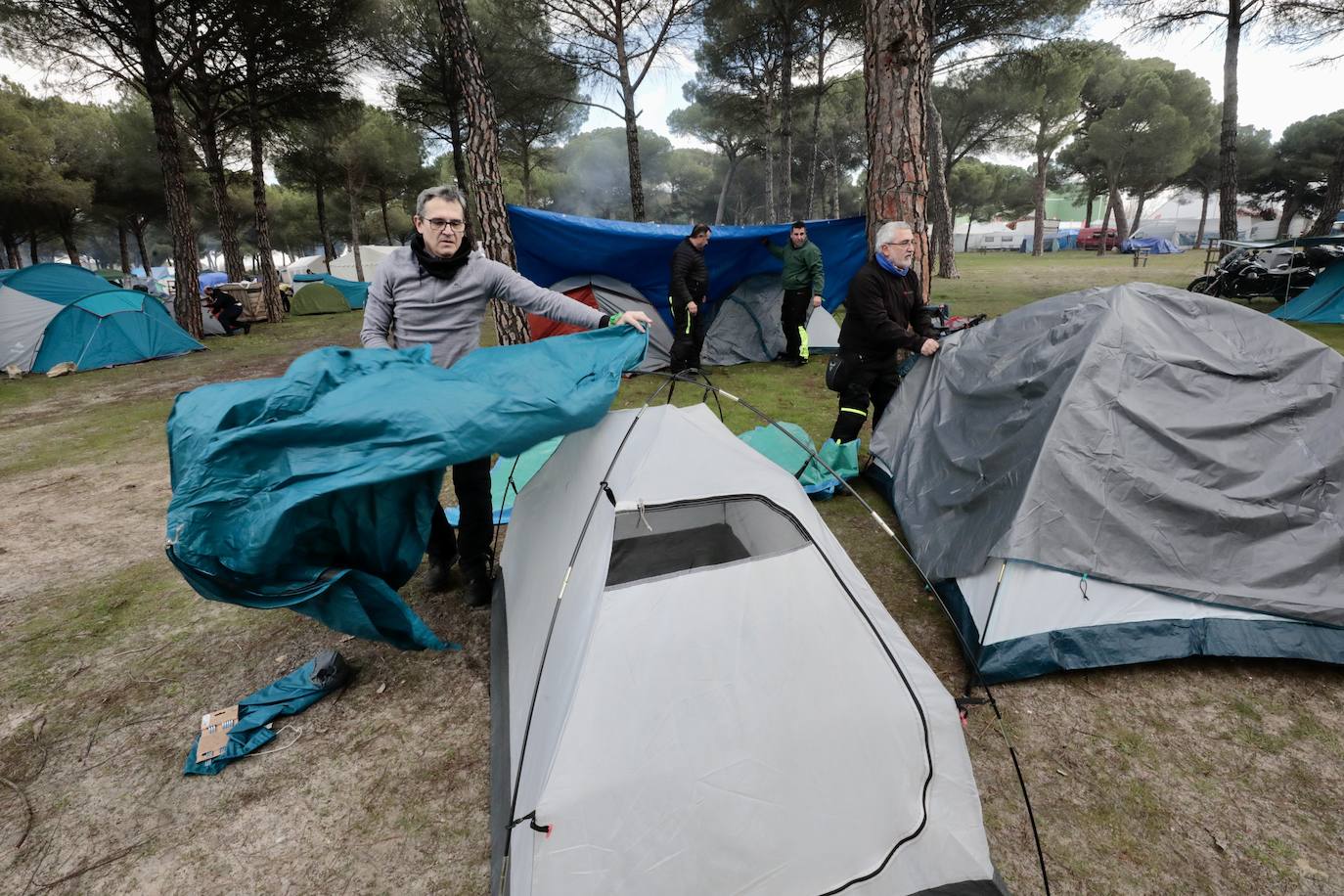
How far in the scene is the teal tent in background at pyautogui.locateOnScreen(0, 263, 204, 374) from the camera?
882cm

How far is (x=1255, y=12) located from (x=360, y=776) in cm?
1613

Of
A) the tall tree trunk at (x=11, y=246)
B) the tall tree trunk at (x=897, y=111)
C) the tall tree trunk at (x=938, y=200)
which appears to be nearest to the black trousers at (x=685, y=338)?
the tall tree trunk at (x=897, y=111)

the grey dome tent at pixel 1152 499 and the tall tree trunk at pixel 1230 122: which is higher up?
the tall tree trunk at pixel 1230 122

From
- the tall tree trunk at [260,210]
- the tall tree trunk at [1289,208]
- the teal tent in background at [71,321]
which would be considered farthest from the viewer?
the tall tree trunk at [1289,208]

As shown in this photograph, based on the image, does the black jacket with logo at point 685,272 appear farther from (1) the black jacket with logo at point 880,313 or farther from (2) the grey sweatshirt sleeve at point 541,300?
(2) the grey sweatshirt sleeve at point 541,300

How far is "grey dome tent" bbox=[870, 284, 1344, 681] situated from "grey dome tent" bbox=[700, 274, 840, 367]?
15.9 ft

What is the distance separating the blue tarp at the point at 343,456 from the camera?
5.97ft

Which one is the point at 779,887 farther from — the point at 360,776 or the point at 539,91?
the point at 539,91

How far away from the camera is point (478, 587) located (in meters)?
2.91

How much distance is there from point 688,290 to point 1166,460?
469cm

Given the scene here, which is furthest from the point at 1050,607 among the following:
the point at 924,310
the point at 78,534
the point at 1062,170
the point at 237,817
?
the point at 1062,170

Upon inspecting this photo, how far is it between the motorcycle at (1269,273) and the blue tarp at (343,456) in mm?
11952

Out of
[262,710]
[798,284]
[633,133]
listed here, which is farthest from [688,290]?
[633,133]

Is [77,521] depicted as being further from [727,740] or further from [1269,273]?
[1269,273]
